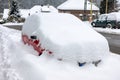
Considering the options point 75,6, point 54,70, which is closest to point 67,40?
point 54,70

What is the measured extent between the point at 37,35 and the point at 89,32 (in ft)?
5.53

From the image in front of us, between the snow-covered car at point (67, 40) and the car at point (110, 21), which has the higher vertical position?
the snow-covered car at point (67, 40)

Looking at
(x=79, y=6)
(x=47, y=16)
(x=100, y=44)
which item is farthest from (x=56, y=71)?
(x=79, y=6)

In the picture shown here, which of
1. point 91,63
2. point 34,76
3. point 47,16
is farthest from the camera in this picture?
point 47,16

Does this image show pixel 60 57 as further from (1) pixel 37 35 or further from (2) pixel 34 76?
(1) pixel 37 35

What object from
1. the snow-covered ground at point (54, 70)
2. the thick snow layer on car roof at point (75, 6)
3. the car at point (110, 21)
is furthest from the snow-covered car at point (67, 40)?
the thick snow layer on car roof at point (75, 6)

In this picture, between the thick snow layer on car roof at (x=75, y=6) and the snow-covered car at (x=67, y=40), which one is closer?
the snow-covered car at (x=67, y=40)

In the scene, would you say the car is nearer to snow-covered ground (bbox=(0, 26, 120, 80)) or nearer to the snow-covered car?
the snow-covered car

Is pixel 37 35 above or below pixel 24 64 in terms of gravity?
above

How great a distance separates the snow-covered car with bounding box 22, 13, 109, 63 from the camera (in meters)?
8.25

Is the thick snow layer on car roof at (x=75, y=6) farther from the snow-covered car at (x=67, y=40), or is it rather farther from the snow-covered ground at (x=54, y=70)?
the snow-covered ground at (x=54, y=70)

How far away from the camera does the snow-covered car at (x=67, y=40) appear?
8250mm

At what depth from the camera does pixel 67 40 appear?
28.2ft

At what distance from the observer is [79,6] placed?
7531 centimetres
